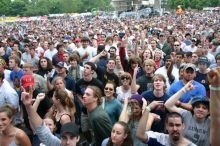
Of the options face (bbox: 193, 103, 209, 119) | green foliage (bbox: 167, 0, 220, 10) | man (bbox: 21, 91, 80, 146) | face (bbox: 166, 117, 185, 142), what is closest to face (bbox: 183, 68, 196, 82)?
face (bbox: 193, 103, 209, 119)

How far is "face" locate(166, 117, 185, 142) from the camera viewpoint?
442 centimetres

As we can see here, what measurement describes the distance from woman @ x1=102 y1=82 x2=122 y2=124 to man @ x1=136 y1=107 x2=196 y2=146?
1.23 metres

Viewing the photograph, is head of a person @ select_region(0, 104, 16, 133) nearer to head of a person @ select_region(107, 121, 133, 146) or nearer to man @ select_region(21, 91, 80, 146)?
man @ select_region(21, 91, 80, 146)

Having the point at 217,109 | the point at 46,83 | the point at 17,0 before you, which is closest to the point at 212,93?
the point at 217,109

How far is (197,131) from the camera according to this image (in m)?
4.82

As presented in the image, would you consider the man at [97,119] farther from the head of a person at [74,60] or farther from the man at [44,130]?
the head of a person at [74,60]

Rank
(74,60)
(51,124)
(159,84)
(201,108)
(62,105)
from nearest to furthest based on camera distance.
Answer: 1. (201,108)
2. (51,124)
3. (159,84)
4. (62,105)
5. (74,60)

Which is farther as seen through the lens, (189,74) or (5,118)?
(189,74)

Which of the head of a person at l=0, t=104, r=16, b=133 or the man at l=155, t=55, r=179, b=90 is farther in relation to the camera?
the man at l=155, t=55, r=179, b=90

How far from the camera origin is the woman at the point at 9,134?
4.36 m

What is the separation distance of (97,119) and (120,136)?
53 centimetres

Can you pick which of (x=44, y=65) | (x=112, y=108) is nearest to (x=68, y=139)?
(x=112, y=108)

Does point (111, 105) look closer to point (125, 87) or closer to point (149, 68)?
point (125, 87)

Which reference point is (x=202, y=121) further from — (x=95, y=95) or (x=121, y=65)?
(x=121, y=65)
